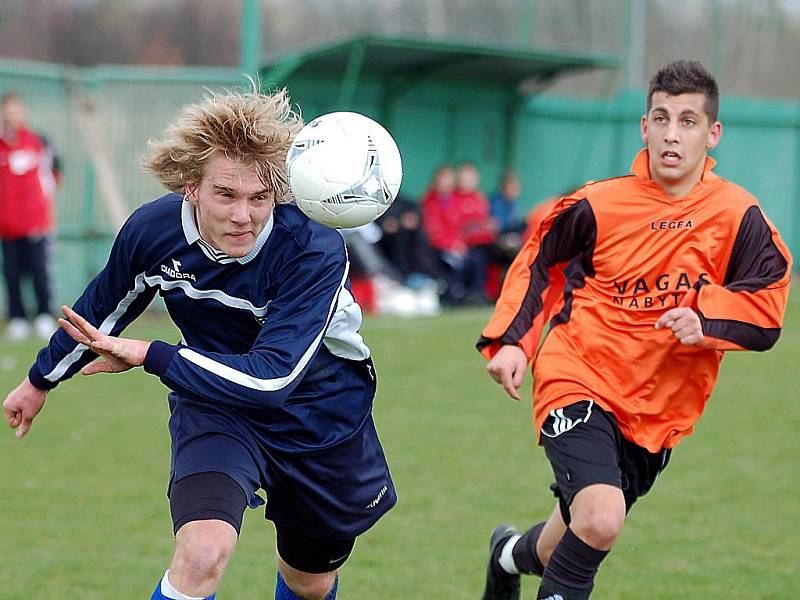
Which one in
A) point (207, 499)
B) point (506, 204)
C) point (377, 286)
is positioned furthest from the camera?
point (506, 204)

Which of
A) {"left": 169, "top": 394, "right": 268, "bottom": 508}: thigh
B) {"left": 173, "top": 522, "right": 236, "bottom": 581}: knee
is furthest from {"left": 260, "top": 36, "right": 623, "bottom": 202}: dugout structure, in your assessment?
{"left": 173, "top": 522, "right": 236, "bottom": 581}: knee

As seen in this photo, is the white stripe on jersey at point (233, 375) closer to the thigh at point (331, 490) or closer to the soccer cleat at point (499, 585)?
the thigh at point (331, 490)

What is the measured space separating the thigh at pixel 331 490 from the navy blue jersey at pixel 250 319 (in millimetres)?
53

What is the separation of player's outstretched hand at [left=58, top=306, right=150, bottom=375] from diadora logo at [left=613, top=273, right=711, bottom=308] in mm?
1631

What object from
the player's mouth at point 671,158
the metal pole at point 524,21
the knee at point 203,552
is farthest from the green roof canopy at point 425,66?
the knee at point 203,552

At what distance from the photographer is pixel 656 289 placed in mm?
4004

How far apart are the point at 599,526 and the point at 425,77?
12695mm

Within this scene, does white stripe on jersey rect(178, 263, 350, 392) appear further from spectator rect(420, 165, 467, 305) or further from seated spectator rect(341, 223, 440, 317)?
spectator rect(420, 165, 467, 305)

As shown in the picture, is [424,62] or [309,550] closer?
[309,550]

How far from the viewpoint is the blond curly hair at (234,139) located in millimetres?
3383

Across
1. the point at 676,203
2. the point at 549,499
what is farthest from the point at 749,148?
the point at 676,203

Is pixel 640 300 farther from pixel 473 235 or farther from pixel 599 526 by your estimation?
pixel 473 235

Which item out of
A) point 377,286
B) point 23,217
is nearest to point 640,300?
point 23,217

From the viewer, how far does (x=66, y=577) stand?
4.74m
